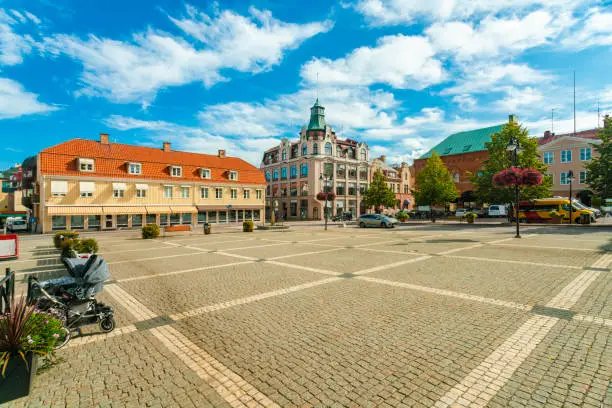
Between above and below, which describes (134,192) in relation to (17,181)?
below

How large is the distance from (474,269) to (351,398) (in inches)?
328

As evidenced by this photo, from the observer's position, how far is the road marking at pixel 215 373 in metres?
3.55

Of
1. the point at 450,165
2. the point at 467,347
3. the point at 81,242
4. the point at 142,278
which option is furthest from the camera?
the point at 450,165

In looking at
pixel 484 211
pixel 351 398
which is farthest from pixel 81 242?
pixel 484 211

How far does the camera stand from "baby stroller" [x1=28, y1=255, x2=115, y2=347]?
Answer: 5246 mm

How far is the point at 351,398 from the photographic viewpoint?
11.4 ft

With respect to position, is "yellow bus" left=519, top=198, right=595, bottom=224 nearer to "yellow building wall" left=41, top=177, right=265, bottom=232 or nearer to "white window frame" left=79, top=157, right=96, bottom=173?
"yellow building wall" left=41, top=177, right=265, bottom=232

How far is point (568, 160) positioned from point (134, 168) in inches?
2553

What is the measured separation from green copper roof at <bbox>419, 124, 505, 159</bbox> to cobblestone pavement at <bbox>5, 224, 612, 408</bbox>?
63903 millimetres

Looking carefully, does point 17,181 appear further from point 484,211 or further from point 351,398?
point 484,211

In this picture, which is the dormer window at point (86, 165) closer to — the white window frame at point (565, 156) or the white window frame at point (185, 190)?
the white window frame at point (185, 190)

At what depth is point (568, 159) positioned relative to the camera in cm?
4884

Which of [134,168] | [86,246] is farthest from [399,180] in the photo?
[86,246]

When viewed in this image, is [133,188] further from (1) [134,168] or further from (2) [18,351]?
(2) [18,351]
